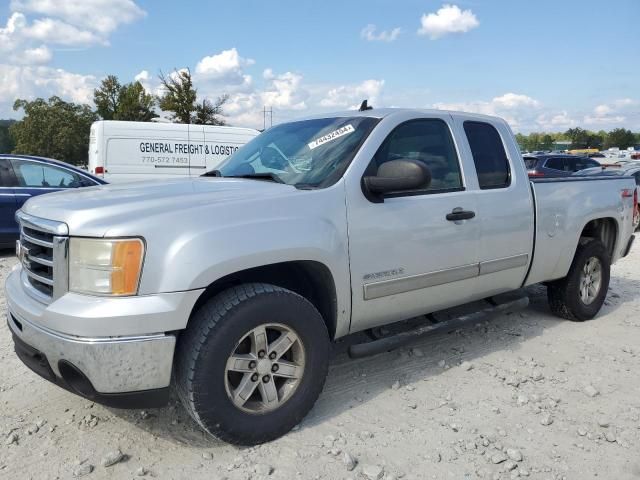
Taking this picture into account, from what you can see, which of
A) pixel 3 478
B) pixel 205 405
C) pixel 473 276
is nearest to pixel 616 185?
pixel 473 276

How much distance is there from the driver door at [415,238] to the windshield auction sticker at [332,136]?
25 cm

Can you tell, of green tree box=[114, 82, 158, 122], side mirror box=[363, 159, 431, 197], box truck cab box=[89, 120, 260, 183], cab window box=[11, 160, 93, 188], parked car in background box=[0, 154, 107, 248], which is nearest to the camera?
side mirror box=[363, 159, 431, 197]

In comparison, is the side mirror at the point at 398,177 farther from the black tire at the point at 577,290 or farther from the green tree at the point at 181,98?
the green tree at the point at 181,98

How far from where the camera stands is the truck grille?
8.29 ft

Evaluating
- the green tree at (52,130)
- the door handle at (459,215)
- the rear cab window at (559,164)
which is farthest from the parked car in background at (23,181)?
the green tree at (52,130)

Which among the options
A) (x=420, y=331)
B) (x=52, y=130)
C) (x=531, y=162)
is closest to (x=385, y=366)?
(x=420, y=331)

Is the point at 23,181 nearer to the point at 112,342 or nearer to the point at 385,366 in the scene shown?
the point at 385,366

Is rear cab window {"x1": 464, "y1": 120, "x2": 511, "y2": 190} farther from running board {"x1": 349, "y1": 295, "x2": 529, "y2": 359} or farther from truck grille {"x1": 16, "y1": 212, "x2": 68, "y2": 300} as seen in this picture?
truck grille {"x1": 16, "y1": 212, "x2": 68, "y2": 300}

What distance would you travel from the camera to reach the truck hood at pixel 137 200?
8.24 ft

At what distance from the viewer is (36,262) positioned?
2771 millimetres

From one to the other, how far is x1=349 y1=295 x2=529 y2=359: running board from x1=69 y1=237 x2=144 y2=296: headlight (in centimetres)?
152

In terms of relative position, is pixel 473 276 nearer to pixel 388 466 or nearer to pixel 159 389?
pixel 388 466

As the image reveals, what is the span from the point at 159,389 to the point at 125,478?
1.61 feet

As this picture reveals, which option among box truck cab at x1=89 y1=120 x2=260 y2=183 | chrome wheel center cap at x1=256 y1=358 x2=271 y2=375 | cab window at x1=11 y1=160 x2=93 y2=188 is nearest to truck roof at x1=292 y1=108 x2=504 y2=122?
chrome wheel center cap at x1=256 y1=358 x2=271 y2=375
